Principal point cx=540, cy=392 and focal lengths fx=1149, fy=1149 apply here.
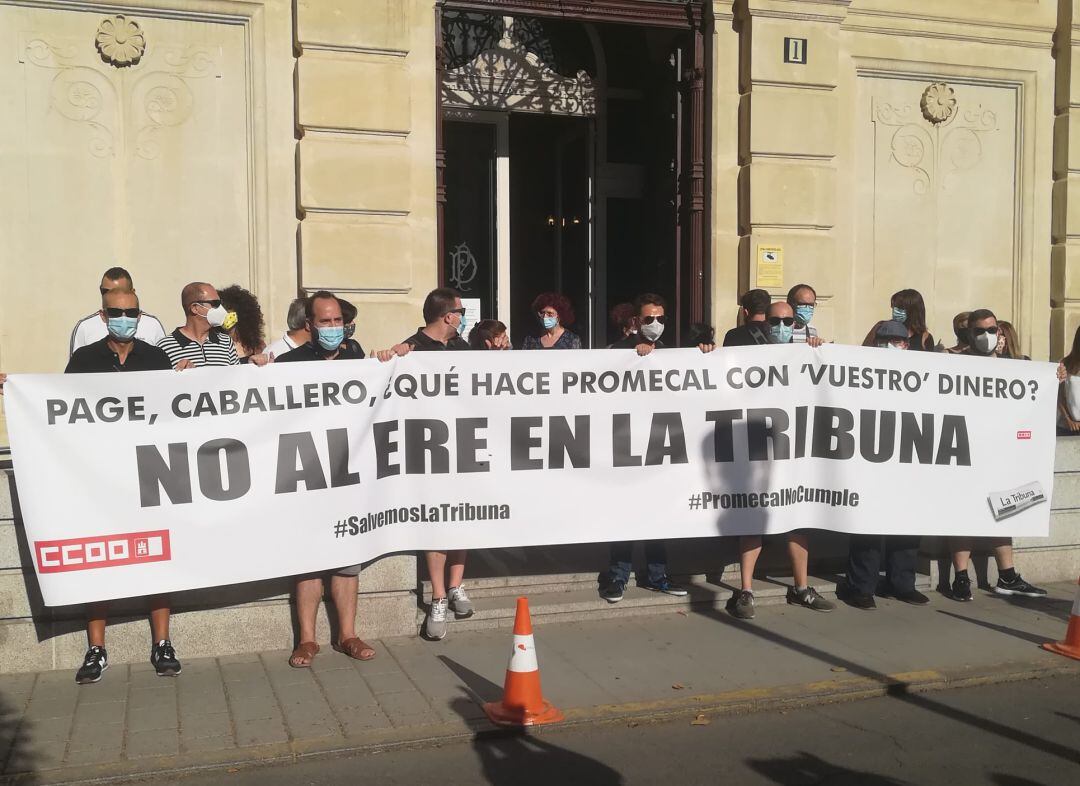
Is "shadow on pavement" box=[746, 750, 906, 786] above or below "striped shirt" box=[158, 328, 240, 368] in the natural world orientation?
below

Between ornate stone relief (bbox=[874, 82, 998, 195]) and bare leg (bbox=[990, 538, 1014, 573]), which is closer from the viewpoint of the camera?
bare leg (bbox=[990, 538, 1014, 573])

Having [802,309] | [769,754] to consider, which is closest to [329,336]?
[769,754]

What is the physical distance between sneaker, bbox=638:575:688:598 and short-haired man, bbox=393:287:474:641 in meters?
1.26

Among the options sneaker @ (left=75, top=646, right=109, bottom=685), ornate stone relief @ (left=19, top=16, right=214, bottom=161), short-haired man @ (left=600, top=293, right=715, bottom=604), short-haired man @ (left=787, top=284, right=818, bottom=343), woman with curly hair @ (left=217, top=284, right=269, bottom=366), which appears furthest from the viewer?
ornate stone relief @ (left=19, top=16, right=214, bottom=161)

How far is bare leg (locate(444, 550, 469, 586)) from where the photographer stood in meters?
7.04

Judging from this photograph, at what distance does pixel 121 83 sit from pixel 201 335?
3.10 m

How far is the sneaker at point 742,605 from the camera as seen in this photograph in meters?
7.34

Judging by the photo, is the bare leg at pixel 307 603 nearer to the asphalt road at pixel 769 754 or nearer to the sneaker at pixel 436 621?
the sneaker at pixel 436 621

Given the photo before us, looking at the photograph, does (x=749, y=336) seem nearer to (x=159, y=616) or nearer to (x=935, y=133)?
(x=159, y=616)

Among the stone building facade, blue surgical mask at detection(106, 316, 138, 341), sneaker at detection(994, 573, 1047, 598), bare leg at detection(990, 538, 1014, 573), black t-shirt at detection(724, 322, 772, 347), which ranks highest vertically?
the stone building facade

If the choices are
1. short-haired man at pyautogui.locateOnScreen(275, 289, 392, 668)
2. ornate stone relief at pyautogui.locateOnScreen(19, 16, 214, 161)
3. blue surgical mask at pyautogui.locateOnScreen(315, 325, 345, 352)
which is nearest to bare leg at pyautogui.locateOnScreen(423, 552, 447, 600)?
short-haired man at pyautogui.locateOnScreen(275, 289, 392, 668)

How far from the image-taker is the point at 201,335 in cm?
695

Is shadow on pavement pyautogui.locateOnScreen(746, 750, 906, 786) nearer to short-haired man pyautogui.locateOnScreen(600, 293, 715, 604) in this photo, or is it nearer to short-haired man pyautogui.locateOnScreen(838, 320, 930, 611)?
short-haired man pyautogui.locateOnScreen(600, 293, 715, 604)

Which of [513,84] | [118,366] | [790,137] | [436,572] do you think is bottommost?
[436,572]
